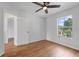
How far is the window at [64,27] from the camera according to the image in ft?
13.0

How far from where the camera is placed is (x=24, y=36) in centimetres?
439

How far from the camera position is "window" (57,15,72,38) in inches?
156

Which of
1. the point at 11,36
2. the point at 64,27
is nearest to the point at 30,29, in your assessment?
the point at 64,27

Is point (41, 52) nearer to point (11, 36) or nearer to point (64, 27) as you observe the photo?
point (64, 27)

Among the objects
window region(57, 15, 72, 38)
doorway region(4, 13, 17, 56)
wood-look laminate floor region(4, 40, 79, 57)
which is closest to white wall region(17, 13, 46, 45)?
doorway region(4, 13, 17, 56)

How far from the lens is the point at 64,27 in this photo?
14.2ft

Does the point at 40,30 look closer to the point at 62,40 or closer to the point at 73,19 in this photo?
the point at 62,40

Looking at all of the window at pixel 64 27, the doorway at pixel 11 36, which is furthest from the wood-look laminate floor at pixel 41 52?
the window at pixel 64 27

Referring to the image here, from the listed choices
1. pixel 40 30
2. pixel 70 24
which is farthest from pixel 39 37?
pixel 70 24

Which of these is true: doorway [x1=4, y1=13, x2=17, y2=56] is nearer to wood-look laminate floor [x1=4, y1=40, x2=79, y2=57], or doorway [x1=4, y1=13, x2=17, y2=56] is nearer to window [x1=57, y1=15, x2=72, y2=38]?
wood-look laminate floor [x1=4, y1=40, x2=79, y2=57]

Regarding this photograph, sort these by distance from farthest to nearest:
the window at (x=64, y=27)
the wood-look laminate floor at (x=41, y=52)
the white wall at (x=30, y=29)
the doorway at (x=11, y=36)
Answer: the white wall at (x=30, y=29)
the window at (x=64, y=27)
the doorway at (x=11, y=36)
the wood-look laminate floor at (x=41, y=52)

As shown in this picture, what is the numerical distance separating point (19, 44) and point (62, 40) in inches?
92.2

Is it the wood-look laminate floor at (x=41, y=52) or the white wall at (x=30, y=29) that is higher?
the white wall at (x=30, y=29)

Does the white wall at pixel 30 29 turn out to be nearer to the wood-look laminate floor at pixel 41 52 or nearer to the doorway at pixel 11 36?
the doorway at pixel 11 36
